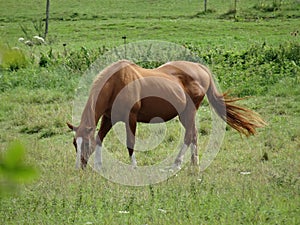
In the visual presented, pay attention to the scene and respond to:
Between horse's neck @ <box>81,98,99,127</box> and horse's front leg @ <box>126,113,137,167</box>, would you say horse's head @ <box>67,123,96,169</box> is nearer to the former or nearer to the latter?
horse's neck @ <box>81,98,99,127</box>

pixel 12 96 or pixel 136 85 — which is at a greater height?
pixel 136 85

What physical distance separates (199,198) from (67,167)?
7.48 feet

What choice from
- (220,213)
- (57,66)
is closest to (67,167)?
(220,213)

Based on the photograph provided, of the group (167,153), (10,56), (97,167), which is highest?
(10,56)

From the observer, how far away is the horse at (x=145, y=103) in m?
6.94

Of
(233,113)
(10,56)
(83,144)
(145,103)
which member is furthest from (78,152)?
(10,56)

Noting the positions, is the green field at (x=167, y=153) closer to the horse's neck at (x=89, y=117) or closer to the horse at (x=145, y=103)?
the horse at (x=145, y=103)

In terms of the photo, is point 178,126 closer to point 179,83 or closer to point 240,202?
point 179,83

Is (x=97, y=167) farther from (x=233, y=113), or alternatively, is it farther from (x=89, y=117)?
(x=233, y=113)

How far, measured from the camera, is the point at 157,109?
7.46 meters

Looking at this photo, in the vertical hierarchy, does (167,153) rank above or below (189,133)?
below

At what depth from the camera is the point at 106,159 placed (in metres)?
7.42

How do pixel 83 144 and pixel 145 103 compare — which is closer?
pixel 83 144

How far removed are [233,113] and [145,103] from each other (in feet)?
4.24
